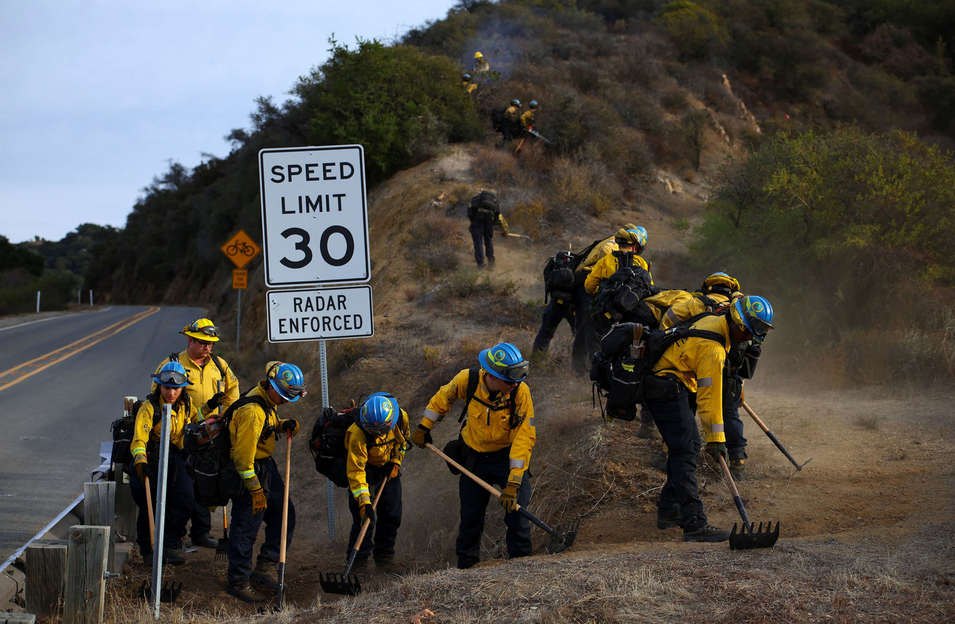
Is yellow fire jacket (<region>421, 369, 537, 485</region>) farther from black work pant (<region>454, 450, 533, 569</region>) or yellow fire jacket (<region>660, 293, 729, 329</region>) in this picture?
yellow fire jacket (<region>660, 293, 729, 329</region>)

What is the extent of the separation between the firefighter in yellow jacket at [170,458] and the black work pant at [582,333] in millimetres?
4559

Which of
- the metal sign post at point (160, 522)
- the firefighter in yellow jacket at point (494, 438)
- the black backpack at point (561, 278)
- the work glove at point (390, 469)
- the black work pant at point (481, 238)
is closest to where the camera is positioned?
the metal sign post at point (160, 522)

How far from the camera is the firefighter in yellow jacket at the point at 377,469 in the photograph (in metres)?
6.02

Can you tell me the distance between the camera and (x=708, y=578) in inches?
165

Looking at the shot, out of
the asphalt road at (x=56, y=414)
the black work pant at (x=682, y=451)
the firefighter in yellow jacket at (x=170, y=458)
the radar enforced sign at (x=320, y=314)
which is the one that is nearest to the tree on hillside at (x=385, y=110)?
the asphalt road at (x=56, y=414)

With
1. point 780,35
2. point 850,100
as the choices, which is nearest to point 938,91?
point 850,100

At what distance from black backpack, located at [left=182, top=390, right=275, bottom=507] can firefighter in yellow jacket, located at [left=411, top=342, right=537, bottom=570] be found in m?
1.44

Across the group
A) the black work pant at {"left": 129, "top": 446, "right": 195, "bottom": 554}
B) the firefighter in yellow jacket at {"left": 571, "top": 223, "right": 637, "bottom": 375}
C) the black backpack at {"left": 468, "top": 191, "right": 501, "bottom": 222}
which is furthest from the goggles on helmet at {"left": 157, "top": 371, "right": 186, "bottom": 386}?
the black backpack at {"left": 468, "top": 191, "right": 501, "bottom": 222}

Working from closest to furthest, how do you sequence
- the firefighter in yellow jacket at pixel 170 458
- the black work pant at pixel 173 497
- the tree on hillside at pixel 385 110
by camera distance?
the firefighter in yellow jacket at pixel 170 458, the black work pant at pixel 173 497, the tree on hillside at pixel 385 110

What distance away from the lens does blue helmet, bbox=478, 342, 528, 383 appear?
5.53 meters

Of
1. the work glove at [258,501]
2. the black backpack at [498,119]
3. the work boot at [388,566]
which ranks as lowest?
the work boot at [388,566]

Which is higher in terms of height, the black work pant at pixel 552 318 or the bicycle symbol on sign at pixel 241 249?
the bicycle symbol on sign at pixel 241 249

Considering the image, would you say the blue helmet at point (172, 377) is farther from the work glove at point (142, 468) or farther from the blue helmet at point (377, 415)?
the blue helmet at point (377, 415)

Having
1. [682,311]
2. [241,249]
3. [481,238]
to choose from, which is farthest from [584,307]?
[241,249]
